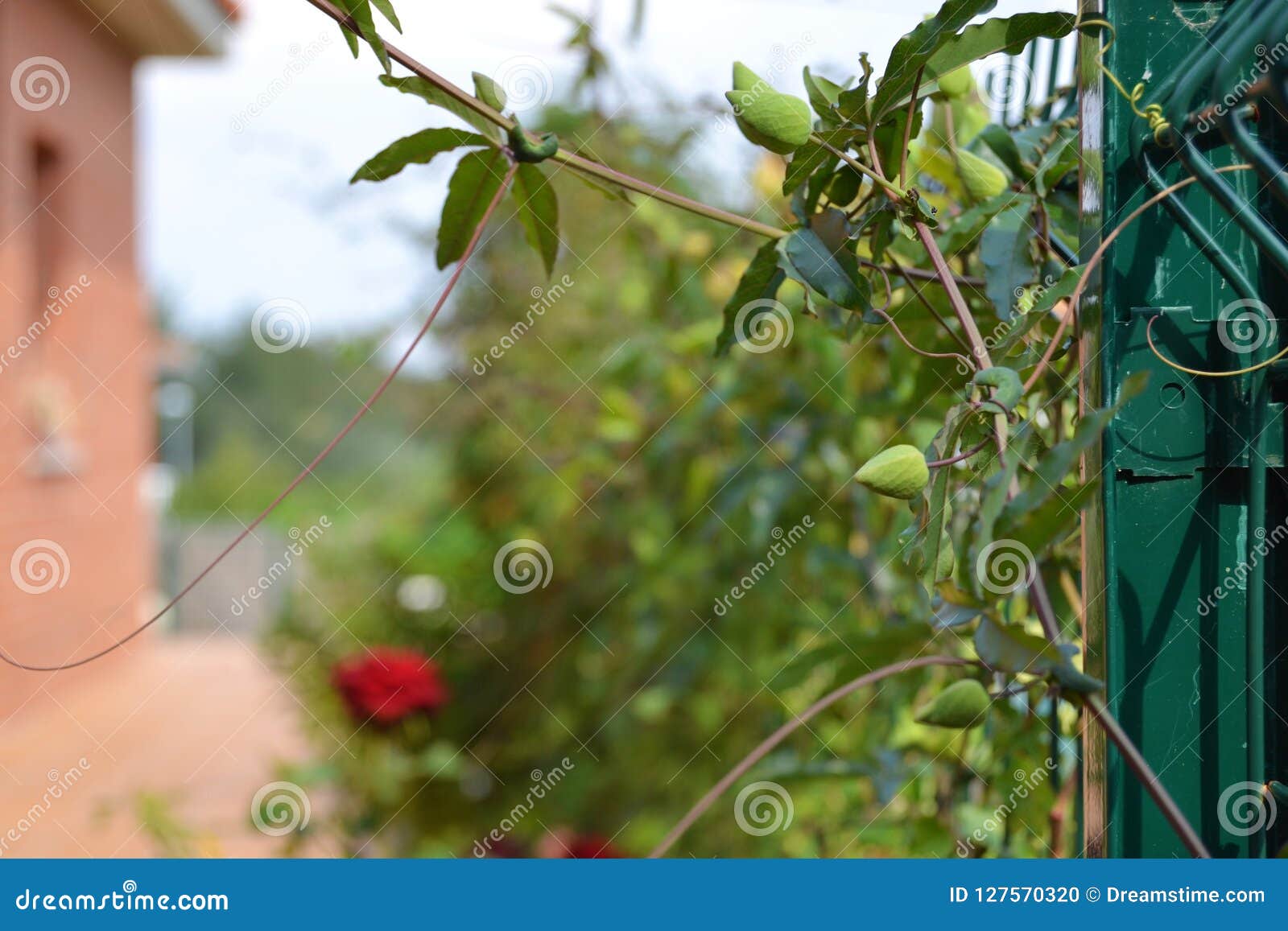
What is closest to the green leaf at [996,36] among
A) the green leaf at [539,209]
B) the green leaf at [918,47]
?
the green leaf at [918,47]

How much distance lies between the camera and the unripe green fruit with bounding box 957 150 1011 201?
575 mm

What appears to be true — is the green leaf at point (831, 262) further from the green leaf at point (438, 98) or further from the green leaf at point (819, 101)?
the green leaf at point (438, 98)

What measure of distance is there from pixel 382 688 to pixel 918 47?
1.66 meters

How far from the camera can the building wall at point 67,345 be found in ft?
11.8

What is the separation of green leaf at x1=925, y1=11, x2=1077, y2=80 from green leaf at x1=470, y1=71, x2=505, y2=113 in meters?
0.21

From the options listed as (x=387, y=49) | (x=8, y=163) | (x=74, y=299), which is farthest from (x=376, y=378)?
(x=387, y=49)

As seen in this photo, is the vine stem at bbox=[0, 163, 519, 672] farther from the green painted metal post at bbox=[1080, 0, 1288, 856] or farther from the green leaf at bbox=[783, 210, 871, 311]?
the green painted metal post at bbox=[1080, 0, 1288, 856]

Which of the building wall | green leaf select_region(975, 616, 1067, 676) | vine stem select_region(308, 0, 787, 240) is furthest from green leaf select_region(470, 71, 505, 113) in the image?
the building wall

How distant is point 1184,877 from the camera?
44 cm

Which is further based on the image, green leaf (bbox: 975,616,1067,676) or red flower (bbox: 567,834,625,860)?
red flower (bbox: 567,834,625,860)

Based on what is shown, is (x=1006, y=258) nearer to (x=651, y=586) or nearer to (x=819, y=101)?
(x=819, y=101)

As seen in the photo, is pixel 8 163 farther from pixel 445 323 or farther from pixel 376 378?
pixel 445 323

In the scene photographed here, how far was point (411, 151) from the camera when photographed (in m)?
0.56

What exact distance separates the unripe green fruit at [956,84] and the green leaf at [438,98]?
292 millimetres
